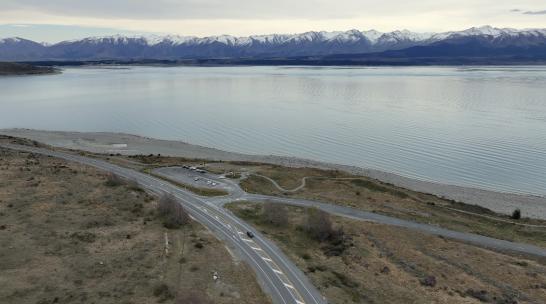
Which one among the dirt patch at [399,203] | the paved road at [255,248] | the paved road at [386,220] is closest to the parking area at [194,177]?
the paved road at [386,220]

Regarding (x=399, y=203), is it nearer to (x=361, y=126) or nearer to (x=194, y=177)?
(x=194, y=177)

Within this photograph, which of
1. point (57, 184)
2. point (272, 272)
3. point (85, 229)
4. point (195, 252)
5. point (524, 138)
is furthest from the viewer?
point (524, 138)

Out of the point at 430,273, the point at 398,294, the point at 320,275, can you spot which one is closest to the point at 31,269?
the point at 320,275

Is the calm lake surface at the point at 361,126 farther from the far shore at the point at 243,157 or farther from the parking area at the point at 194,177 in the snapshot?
the parking area at the point at 194,177

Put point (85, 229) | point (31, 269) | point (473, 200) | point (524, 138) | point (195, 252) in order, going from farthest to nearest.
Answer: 1. point (524, 138)
2. point (473, 200)
3. point (85, 229)
4. point (195, 252)
5. point (31, 269)

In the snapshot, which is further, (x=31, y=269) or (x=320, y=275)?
(x=320, y=275)

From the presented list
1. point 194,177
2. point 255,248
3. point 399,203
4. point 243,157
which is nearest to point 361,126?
point 243,157

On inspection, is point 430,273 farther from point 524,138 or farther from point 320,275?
point 524,138
